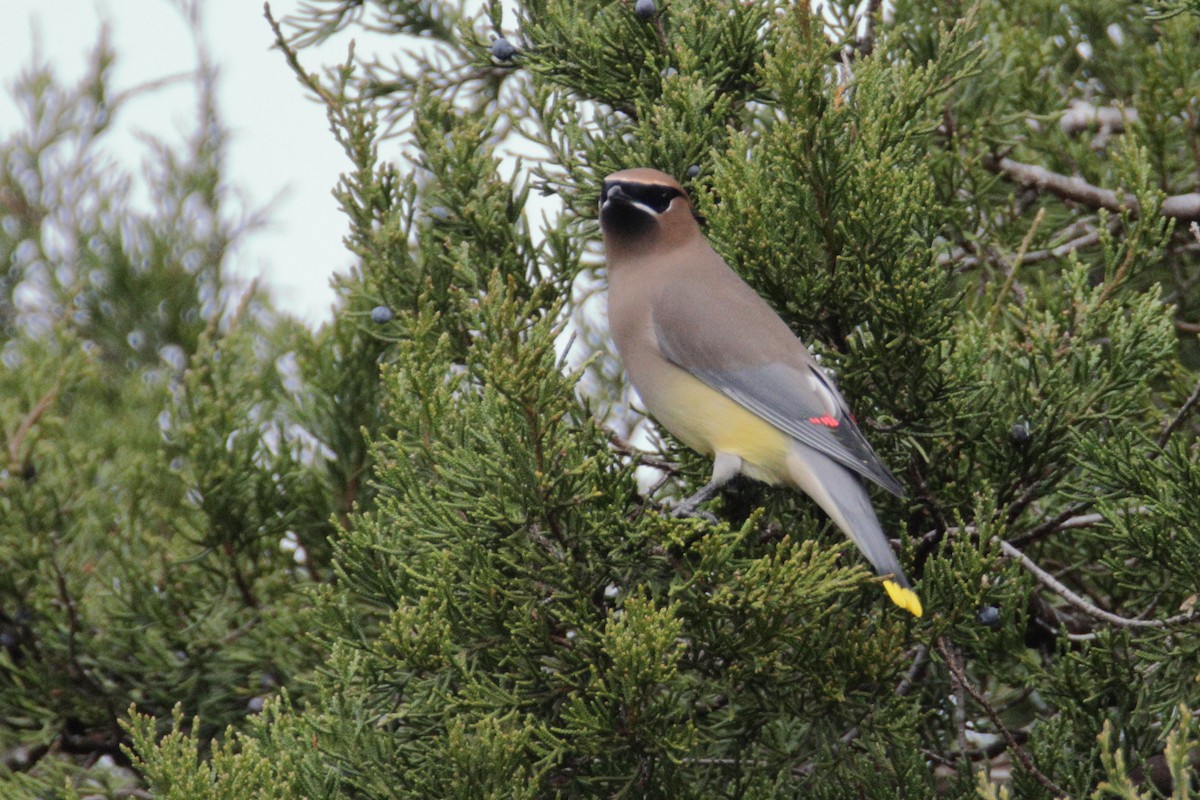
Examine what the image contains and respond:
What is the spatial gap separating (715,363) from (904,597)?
91 cm

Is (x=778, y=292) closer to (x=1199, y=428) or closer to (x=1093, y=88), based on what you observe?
(x=1199, y=428)

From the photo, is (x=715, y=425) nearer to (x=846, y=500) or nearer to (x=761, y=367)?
(x=761, y=367)

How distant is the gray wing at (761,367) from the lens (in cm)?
300

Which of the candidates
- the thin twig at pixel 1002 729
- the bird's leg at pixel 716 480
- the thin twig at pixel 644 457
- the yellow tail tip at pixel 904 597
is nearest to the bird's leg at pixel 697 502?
the bird's leg at pixel 716 480

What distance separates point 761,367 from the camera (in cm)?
325

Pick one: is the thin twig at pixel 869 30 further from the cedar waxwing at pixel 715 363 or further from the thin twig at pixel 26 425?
the thin twig at pixel 26 425

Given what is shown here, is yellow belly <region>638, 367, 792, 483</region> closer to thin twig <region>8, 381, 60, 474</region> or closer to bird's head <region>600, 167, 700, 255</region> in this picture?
bird's head <region>600, 167, 700, 255</region>

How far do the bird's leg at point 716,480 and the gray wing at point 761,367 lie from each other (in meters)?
0.13

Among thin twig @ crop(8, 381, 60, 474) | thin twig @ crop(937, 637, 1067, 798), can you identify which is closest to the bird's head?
thin twig @ crop(937, 637, 1067, 798)

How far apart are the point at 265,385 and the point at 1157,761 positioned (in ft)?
8.34

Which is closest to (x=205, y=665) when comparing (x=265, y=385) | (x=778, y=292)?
(x=265, y=385)

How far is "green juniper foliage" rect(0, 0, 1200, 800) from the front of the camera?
99.0 inches

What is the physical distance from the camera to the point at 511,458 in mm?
2469

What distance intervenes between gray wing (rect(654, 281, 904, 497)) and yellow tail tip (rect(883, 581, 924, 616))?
34cm
